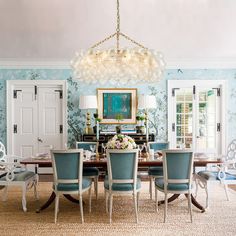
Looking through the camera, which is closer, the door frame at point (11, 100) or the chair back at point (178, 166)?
the chair back at point (178, 166)

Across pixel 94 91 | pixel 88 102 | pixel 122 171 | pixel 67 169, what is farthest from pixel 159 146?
pixel 94 91

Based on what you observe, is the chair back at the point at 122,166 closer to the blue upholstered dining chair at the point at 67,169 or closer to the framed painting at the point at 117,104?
the blue upholstered dining chair at the point at 67,169

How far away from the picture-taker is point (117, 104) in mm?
6031

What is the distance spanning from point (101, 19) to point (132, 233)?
118 inches

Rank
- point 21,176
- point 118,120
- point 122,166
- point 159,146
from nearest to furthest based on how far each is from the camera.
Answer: point 122,166 < point 21,176 < point 159,146 < point 118,120

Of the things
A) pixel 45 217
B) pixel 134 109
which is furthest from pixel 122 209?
pixel 134 109

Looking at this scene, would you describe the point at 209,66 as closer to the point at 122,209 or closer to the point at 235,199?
the point at 235,199

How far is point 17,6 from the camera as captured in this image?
3.63 m

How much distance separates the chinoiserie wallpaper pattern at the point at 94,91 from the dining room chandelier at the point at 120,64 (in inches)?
85.4

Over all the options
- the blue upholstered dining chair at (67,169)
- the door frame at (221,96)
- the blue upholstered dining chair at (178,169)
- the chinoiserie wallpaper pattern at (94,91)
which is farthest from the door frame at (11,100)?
the blue upholstered dining chair at (178,169)

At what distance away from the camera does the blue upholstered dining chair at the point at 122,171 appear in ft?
10.4

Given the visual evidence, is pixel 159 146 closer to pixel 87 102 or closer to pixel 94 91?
pixel 87 102

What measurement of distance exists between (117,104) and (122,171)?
118 inches

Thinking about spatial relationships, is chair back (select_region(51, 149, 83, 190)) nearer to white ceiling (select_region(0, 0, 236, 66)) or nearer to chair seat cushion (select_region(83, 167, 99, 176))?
chair seat cushion (select_region(83, 167, 99, 176))
